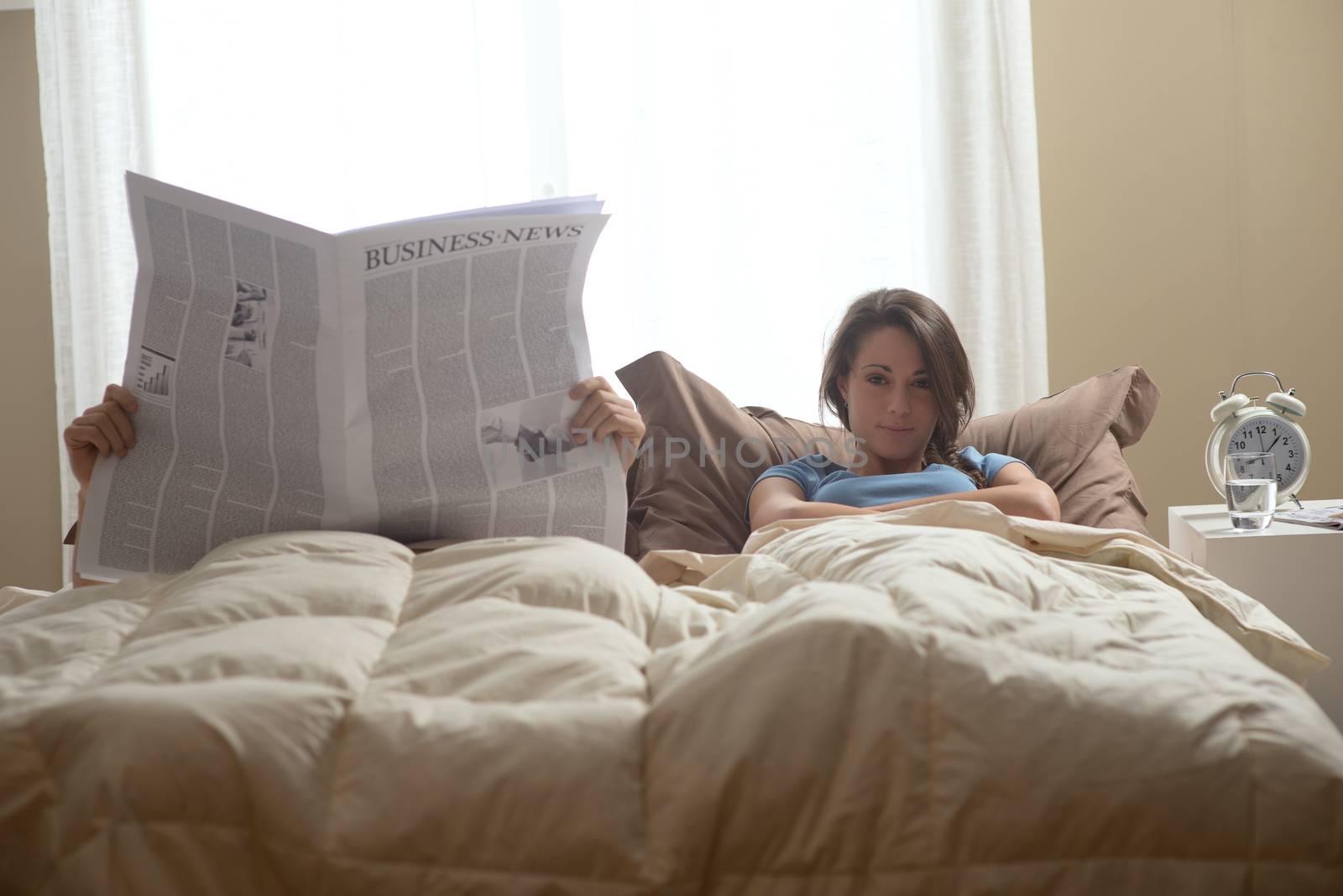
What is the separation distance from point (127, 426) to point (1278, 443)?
1705 millimetres

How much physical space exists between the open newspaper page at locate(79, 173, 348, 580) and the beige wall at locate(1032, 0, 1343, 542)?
207 centimetres

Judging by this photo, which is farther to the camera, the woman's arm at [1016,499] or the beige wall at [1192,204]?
→ the beige wall at [1192,204]

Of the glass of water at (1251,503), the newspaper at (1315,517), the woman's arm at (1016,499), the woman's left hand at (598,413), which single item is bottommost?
the newspaper at (1315,517)

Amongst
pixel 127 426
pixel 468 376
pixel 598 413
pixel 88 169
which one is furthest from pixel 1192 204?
pixel 88 169

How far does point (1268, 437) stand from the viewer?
1.75m

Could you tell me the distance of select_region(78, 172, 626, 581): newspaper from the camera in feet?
3.92

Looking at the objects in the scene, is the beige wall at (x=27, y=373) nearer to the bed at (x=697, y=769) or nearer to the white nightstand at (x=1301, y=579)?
the bed at (x=697, y=769)

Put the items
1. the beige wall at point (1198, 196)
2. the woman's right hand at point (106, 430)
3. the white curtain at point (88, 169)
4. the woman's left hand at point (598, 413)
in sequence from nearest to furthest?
1. the woman's right hand at point (106, 430)
2. the woman's left hand at point (598, 413)
3. the beige wall at point (1198, 196)
4. the white curtain at point (88, 169)

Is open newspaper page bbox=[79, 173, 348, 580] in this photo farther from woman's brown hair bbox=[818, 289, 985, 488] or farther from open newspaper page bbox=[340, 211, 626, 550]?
woman's brown hair bbox=[818, 289, 985, 488]

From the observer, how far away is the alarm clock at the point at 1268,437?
1736 mm

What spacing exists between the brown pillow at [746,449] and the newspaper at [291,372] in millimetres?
484

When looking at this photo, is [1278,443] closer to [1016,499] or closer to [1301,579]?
[1301,579]

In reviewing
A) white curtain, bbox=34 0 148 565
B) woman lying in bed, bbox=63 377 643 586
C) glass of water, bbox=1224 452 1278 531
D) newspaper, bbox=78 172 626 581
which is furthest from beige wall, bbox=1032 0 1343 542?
white curtain, bbox=34 0 148 565

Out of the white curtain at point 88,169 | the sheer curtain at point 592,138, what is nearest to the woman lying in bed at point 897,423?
the sheer curtain at point 592,138
